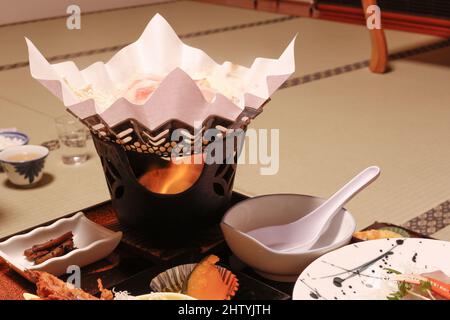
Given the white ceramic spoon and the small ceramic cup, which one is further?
the small ceramic cup

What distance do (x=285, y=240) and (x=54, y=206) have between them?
956mm

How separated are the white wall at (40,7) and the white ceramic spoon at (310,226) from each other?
4569 millimetres

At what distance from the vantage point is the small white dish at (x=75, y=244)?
121cm

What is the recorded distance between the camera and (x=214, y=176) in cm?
127

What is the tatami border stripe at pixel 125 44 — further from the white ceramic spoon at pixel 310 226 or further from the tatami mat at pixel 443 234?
the white ceramic spoon at pixel 310 226

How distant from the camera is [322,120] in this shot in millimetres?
2787

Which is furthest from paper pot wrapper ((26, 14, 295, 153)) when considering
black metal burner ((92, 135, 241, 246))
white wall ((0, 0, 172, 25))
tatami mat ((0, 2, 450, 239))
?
white wall ((0, 0, 172, 25))

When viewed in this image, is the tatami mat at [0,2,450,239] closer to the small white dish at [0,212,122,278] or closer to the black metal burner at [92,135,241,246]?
the small white dish at [0,212,122,278]

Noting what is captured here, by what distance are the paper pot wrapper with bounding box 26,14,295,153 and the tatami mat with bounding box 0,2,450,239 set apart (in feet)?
2.26

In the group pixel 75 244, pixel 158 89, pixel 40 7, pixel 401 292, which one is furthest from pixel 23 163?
pixel 40 7

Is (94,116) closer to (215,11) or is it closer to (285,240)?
(285,240)

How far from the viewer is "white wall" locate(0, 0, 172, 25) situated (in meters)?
5.33

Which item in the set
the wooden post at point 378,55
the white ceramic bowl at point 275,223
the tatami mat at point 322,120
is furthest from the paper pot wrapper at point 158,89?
the wooden post at point 378,55

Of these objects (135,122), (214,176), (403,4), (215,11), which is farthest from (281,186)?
(215,11)
